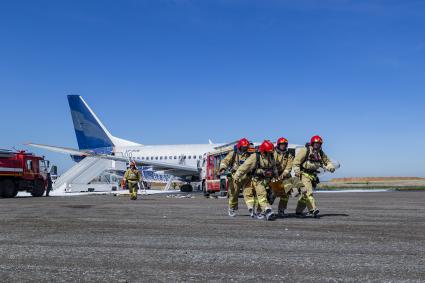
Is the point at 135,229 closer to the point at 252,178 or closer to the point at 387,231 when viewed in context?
the point at 252,178

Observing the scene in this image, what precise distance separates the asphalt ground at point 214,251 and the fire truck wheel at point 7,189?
1829 cm

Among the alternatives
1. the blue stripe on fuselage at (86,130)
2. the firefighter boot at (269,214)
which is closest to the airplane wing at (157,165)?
the blue stripe on fuselage at (86,130)

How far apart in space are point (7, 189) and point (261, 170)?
20050 mm

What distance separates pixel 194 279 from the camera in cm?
495

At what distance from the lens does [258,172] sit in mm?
11883

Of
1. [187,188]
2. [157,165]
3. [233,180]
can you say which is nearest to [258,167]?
[233,180]

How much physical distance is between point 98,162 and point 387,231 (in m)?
33.4

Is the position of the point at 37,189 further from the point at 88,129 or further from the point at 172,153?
the point at 88,129

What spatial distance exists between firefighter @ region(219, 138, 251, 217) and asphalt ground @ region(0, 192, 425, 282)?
1856mm

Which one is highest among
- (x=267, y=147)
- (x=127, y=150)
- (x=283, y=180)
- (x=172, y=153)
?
(x=127, y=150)

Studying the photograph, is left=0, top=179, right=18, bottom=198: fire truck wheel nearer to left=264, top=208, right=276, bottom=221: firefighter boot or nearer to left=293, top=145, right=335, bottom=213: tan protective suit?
left=293, top=145, right=335, bottom=213: tan protective suit

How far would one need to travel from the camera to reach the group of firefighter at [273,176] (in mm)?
11883

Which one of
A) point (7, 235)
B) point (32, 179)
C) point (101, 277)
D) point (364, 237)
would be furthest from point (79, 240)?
point (32, 179)

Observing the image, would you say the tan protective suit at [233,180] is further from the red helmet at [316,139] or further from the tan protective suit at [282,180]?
the red helmet at [316,139]
